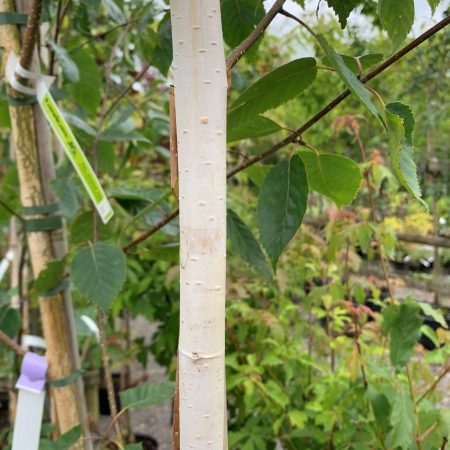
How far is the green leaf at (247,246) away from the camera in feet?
1.98

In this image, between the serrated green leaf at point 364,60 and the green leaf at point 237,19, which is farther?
the green leaf at point 237,19

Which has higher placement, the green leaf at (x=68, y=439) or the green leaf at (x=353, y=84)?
Answer: the green leaf at (x=353, y=84)

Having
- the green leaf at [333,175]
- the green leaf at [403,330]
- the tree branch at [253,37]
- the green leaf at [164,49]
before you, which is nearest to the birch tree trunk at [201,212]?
the tree branch at [253,37]

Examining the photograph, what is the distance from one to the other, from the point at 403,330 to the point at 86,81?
712 millimetres

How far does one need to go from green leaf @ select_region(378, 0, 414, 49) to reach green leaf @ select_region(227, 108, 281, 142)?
0.46 ft

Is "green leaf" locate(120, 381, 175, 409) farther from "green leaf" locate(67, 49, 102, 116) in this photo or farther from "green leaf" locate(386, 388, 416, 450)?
"green leaf" locate(67, 49, 102, 116)

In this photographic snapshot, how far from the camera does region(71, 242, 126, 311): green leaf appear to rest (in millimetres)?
597

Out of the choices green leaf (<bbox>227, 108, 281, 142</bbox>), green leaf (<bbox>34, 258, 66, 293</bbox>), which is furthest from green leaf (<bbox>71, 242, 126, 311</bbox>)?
green leaf (<bbox>227, 108, 281, 142</bbox>)

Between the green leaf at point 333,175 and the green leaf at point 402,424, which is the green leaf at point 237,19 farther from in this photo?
the green leaf at point 402,424

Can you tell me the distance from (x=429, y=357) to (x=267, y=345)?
Result: 51 cm

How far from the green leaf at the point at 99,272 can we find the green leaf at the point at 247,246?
15 cm

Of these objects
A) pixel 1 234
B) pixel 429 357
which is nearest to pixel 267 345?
pixel 429 357

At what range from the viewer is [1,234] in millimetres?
2646

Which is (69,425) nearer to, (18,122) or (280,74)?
(18,122)
